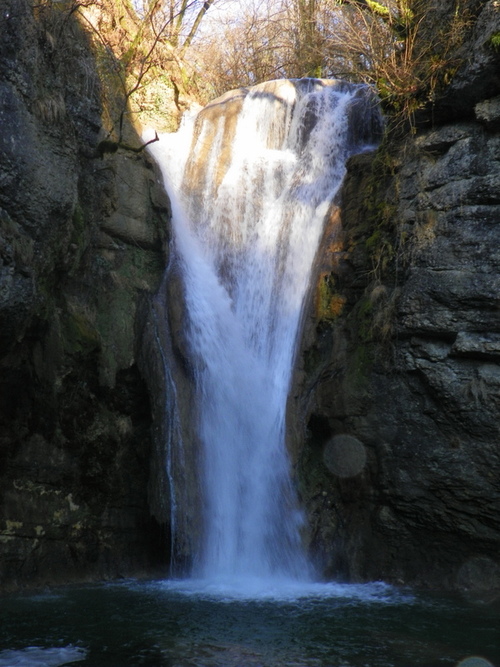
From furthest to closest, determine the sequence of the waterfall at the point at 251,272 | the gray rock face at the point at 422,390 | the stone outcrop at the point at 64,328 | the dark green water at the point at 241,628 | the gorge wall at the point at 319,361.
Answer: the waterfall at the point at 251,272, the gray rock face at the point at 422,390, the gorge wall at the point at 319,361, the stone outcrop at the point at 64,328, the dark green water at the point at 241,628

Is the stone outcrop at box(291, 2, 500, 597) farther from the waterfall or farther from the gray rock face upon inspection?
the waterfall

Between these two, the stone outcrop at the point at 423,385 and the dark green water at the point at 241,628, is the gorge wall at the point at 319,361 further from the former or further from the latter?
the dark green water at the point at 241,628

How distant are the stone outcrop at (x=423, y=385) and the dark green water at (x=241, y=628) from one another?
843 mm

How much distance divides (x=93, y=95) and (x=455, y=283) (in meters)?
5.15

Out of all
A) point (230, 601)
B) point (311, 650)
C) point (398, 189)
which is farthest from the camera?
point (398, 189)

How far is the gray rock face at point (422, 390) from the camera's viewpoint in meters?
7.36

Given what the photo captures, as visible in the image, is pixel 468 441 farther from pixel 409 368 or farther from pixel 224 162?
pixel 224 162

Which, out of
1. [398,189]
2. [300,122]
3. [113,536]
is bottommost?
[113,536]

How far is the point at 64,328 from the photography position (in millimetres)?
7914

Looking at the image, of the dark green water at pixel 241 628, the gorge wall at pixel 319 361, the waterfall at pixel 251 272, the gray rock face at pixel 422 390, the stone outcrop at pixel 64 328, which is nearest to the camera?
the dark green water at pixel 241 628

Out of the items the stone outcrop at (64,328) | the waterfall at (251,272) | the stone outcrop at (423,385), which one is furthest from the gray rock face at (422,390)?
the stone outcrop at (64,328)

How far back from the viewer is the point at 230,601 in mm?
6324

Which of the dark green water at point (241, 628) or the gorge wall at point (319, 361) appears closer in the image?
the dark green water at point (241, 628)

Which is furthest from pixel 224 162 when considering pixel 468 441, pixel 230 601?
pixel 230 601
